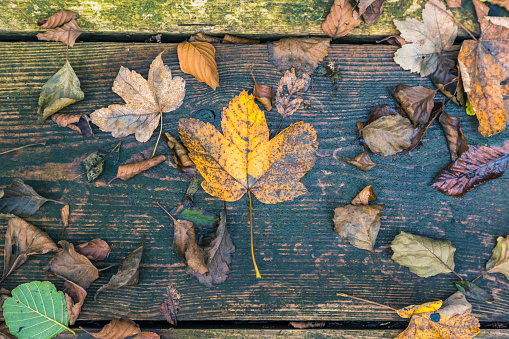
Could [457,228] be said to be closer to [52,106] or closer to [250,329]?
[250,329]

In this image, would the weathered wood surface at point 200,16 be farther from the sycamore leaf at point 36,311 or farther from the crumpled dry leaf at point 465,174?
the sycamore leaf at point 36,311

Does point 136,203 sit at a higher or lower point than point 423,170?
lower

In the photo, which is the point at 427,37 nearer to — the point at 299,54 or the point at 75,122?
the point at 299,54

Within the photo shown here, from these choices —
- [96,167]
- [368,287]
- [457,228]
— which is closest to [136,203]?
[96,167]

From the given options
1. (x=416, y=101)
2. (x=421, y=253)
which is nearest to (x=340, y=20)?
(x=416, y=101)

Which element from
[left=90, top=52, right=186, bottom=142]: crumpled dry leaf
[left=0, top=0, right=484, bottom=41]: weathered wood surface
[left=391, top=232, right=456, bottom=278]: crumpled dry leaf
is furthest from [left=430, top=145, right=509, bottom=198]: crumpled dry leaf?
[left=90, top=52, right=186, bottom=142]: crumpled dry leaf

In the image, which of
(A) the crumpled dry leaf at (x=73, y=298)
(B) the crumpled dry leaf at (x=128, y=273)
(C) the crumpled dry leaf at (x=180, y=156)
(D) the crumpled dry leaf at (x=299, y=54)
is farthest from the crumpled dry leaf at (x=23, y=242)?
(D) the crumpled dry leaf at (x=299, y=54)

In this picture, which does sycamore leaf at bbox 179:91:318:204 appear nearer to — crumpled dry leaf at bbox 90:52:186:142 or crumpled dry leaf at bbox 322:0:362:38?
crumpled dry leaf at bbox 90:52:186:142

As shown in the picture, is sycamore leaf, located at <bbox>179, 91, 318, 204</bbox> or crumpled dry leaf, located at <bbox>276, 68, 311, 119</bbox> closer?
sycamore leaf, located at <bbox>179, 91, 318, 204</bbox>

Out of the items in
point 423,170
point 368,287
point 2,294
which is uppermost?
point 423,170
